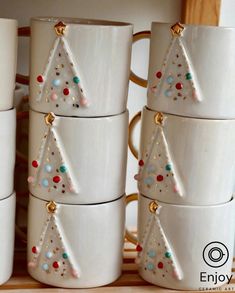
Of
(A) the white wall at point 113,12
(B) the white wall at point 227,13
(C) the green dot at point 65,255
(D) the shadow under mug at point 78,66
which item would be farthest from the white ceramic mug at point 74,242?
(B) the white wall at point 227,13

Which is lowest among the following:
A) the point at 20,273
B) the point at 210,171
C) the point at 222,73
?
the point at 20,273

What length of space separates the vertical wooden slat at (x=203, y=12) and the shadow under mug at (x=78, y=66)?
0.44 ft

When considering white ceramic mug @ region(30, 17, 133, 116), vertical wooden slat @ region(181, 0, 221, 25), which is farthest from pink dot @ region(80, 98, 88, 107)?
vertical wooden slat @ region(181, 0, 221, 25)

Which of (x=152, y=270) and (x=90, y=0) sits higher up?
(x=90, y=0)

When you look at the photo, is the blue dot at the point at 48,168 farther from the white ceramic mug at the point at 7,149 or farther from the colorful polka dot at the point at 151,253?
the colorful polka dot at the point at 151,253

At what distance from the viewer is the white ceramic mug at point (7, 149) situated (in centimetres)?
60

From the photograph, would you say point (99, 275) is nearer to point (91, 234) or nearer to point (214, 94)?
point (91, 234)

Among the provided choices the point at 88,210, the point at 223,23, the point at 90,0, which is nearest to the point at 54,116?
the point at 88,210

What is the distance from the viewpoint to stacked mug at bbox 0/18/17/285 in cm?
58

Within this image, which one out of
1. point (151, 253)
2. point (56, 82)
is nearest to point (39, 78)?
point (56, 82)

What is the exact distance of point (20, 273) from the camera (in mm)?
669

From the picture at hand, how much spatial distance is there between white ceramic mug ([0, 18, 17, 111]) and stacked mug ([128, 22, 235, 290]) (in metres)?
0.15

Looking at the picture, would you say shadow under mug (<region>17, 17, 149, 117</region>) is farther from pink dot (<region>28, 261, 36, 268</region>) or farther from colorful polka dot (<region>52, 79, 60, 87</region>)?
pink dot (<region>28, 261, 36, 268</region>)

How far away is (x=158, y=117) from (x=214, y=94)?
0.06 meters
